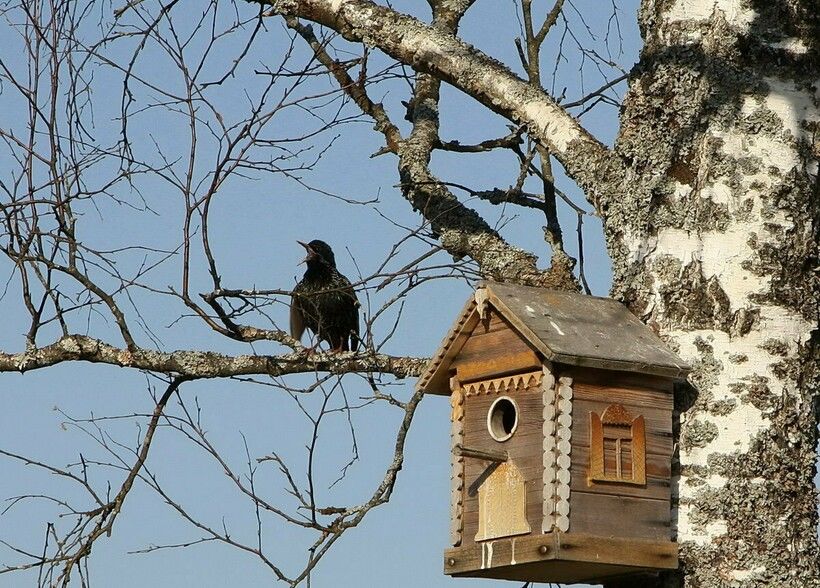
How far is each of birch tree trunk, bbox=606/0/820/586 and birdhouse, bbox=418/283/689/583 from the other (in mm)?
73

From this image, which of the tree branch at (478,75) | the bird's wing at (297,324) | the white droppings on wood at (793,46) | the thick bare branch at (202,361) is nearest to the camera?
the white droppings on wood at (793,46)

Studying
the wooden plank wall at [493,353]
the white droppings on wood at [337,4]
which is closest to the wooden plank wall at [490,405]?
the wooden plank wall at [493,353]

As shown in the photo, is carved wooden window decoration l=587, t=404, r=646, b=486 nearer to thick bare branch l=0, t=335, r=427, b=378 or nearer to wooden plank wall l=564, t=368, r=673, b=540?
wooden plank wall l=564, t=368, r=673, b=540

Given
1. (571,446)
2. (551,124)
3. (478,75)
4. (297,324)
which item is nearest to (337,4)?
(478,75)

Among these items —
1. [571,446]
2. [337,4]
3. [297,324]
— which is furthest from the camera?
[297,324]

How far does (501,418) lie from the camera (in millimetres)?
3246

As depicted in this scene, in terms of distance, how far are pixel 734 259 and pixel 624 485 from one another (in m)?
0.58

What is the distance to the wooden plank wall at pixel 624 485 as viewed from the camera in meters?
2.93

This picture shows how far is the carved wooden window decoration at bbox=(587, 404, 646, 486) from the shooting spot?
9.74ft

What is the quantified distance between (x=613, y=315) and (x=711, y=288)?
25 cm

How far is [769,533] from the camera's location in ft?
9.26

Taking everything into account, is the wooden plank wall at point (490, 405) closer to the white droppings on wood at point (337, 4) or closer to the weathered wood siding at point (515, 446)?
Answer: the weathered wood siding at point (515, 446)

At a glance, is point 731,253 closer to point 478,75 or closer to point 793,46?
point 793,46

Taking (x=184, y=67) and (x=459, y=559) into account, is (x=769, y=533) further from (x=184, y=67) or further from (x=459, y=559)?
(x=184, y=67)
